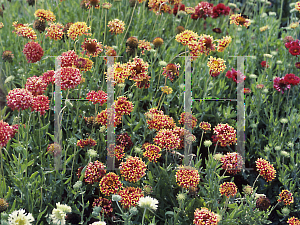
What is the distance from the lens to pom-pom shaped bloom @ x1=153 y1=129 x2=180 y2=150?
1.90 meters

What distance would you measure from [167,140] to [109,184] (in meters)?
0.43

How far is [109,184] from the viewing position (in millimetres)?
1783

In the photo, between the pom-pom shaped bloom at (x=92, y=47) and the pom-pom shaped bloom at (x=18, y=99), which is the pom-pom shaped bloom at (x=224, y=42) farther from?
the pom-pom shaped bloom at (x=18, y=99)

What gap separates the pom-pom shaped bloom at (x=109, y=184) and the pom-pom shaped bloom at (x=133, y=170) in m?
0.06

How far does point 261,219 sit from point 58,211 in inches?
48.1

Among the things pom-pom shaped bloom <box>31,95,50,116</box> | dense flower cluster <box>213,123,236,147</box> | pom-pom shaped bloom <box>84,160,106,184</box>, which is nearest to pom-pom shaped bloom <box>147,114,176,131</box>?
dense flower cluster <box>213,123,236,147</box>

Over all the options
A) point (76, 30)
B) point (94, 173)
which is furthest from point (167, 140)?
point (76, 30)

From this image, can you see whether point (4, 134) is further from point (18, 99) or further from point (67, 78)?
point (67, 78)

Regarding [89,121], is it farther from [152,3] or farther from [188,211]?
[152,3]

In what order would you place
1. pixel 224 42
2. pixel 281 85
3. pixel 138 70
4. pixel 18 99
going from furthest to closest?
pixel 281 85 → pixel 224 42 → pixel 138 70 → pixel 18 99

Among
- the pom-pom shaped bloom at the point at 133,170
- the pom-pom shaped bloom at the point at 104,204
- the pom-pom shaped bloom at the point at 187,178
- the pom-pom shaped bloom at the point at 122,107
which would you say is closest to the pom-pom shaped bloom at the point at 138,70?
the pom-pom shaped bloom at the point at 122,107

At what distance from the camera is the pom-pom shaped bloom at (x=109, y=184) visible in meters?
1.78

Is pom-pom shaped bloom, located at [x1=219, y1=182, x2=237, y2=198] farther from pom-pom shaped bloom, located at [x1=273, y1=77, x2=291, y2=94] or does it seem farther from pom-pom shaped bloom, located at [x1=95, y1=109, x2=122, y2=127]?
pom-pom shaped bloom, located at [x1=273, y1=77, x2=291, y2=94]

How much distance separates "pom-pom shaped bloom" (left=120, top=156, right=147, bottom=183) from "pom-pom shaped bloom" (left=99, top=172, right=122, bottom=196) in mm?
58
